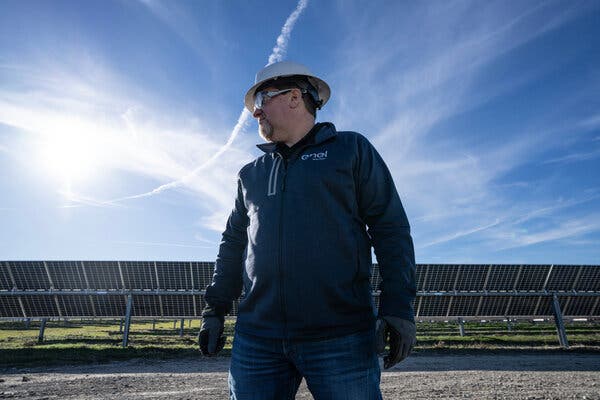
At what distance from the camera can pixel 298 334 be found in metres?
1.91

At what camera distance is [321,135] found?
227 cm

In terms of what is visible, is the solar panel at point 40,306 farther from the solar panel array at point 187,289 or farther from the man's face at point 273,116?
the man's face at point 273,116

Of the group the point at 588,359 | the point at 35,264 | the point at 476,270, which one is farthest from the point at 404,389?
the point at 35,264

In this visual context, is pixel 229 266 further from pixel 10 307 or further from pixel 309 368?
pixel 10 307

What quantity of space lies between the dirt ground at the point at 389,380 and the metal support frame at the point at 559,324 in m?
3.02

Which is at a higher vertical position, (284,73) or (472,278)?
(284,73)

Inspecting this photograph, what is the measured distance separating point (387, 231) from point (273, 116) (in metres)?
1.08

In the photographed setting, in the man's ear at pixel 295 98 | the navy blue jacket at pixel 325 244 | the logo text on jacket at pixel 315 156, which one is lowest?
the navy blue jacket at pixel 325 244

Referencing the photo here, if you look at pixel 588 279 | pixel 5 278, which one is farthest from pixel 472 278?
pixel 5 278

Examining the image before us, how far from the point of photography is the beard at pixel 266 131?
2.47 m

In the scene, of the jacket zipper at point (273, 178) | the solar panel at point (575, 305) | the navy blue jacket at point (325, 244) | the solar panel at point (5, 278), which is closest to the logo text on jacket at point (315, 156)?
the navy blue jacket at point (325, 244)

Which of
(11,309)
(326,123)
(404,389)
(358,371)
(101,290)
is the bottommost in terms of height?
(11,309)

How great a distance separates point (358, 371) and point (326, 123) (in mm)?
1509

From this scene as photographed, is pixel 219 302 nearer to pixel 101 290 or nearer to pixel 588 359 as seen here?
pixel 588 359
